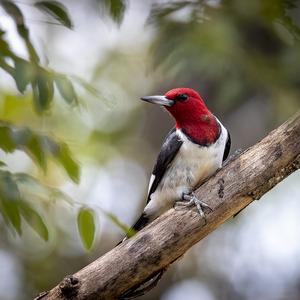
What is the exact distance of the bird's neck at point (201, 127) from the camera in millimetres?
Result: 3967

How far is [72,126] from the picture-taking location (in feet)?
22.2

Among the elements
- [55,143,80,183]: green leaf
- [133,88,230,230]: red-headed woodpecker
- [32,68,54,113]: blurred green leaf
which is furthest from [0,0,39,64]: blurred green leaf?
[133,88,230,230]: red-headed woodpecker

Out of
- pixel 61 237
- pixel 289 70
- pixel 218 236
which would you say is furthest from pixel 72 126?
pixel 289 70

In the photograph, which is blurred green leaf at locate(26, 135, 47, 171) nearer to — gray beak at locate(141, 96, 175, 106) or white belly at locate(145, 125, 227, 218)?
white belly at locate(145, 125, 227, 218)

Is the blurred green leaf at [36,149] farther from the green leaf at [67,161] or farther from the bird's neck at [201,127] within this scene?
the bird's neck at [201,127]

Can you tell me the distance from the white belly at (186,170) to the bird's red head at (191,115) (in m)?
0.05

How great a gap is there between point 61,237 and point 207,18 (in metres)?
3.42

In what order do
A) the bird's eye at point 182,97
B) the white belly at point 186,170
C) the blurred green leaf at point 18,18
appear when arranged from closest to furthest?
1. the blurred green leaf at point 18,18
2. the white belly at point 186,170
3. the bird's eye at point 182,97

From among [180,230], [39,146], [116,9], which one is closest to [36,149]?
[39,146]

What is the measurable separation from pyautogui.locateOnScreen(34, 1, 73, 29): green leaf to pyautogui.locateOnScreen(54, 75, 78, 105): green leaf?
0.26 metres

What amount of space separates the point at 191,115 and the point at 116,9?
1.79 meters

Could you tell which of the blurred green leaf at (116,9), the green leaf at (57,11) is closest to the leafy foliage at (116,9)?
the blurred green leaf at (116,9)

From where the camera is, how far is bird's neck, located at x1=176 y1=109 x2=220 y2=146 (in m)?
3.97

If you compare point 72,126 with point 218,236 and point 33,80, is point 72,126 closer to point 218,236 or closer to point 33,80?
point 218,236
